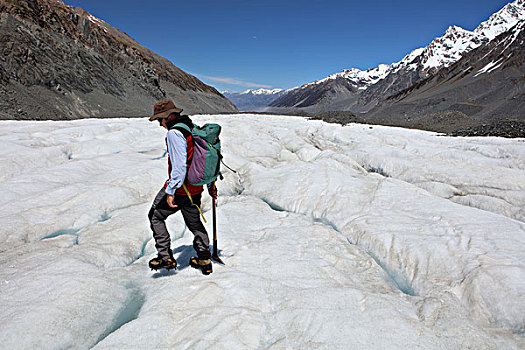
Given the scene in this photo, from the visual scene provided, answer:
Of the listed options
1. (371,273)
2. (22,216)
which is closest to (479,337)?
(371,273)

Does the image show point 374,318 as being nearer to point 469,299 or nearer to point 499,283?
point 469,299

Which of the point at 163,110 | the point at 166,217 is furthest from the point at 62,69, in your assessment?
the point at 166,217

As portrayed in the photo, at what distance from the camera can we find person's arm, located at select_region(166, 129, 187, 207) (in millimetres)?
3670

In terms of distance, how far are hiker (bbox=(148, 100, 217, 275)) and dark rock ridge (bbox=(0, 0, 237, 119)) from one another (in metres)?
38.4

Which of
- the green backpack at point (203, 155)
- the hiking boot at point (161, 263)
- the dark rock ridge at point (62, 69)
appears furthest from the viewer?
the dark rock ridge at point (62, 69)

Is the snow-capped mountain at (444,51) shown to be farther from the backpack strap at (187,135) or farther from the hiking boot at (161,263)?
the hiking boot at (161,263)

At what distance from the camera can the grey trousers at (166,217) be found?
4121 mm

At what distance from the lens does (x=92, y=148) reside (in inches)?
505

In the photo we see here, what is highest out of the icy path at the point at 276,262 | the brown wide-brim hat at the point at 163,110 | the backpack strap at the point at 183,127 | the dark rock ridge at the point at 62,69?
the dark rock ridge at the point at 62,69

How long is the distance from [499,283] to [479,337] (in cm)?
146

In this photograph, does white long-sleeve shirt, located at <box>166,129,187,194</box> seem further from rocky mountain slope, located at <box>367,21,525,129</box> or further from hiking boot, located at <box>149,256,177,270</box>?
rocky mountain slope, located at <box>367,21,525,129</box>

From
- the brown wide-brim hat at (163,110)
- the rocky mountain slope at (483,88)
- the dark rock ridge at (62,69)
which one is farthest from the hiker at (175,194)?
the rocky mountain slope at (483,88)

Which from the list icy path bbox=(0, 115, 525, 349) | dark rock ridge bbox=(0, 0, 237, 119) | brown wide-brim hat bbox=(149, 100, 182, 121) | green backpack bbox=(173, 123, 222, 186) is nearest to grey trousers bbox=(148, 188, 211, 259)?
green backpack bbox=(173, 123, 222, 186)

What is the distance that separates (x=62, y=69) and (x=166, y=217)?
5901cm
